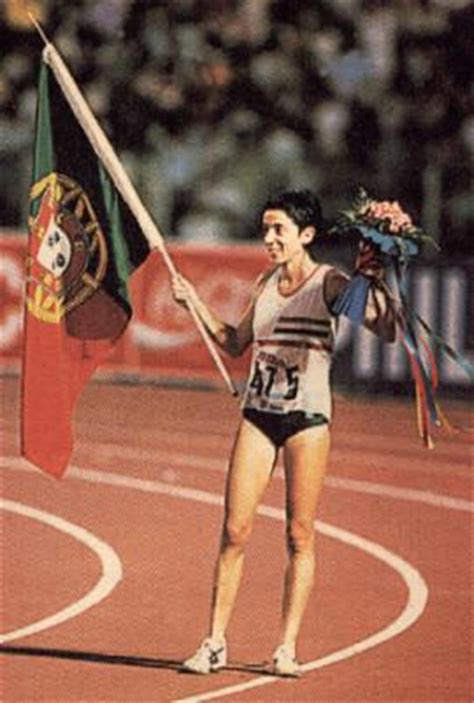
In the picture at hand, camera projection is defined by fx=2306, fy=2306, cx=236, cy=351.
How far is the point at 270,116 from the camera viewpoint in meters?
31.9

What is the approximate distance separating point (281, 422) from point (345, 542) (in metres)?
4.97

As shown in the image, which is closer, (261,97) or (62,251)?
(62,251)

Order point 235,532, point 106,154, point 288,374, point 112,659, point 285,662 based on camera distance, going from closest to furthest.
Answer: point 106,154 → point 288,374 → point 235,532 → point 285,662 → point 112,659

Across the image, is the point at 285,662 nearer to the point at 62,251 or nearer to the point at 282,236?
the point at 282,236

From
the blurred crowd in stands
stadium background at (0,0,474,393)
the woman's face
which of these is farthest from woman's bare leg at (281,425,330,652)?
the blurred crowd in stands

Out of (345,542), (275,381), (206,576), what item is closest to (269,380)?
(275,381)

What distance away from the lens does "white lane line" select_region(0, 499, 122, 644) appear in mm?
10281

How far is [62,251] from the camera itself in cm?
864

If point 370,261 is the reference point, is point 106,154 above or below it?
above

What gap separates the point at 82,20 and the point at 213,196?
3400 mm

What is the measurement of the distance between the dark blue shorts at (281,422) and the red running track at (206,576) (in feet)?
3.26

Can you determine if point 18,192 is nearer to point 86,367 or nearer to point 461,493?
point 461,493

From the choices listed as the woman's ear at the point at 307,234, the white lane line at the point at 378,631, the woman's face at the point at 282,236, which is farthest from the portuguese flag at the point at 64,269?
the white lane line at the point at 378,631

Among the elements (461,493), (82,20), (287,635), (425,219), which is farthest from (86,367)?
(82,20)
